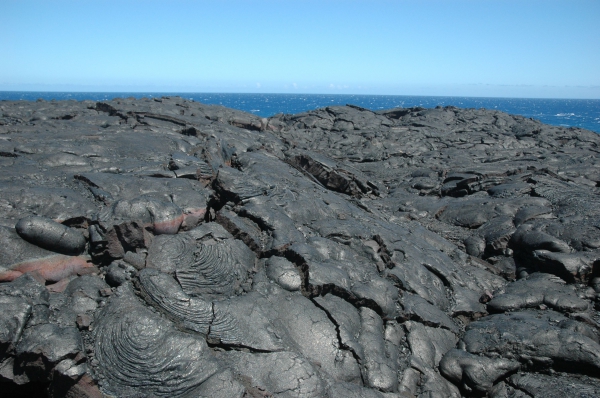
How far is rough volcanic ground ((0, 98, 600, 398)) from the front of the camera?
6.61 metres

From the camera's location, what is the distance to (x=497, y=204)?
15500mm

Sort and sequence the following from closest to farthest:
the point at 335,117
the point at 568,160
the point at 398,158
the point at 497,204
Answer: the point at 497,204 < the point at 568,160 < the point at 398,158 < the point at 335,117

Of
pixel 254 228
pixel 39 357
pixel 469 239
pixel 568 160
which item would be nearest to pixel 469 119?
pixel 568 160

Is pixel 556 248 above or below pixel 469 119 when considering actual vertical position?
below

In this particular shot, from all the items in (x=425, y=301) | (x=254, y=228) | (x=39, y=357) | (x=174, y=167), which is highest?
(x=174, y=167)

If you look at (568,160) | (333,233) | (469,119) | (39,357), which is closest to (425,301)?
(333,233)

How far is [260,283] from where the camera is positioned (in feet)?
27.9

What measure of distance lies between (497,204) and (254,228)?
1006 centimetres

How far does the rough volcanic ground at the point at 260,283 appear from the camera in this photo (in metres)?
6.61

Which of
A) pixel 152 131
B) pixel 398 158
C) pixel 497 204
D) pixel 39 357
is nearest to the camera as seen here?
pixel 39 357

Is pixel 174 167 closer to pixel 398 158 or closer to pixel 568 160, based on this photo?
pixel 398 158

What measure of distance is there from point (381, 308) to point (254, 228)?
11.7 feet

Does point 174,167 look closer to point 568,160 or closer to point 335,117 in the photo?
point 568,160

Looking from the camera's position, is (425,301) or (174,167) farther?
(174,167)
